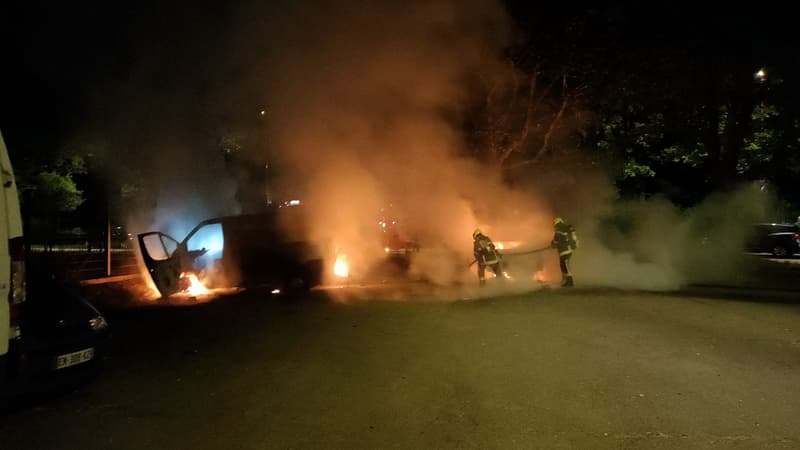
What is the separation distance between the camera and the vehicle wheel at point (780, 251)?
831 inches

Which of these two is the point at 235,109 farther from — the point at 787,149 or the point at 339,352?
the point at 787,149

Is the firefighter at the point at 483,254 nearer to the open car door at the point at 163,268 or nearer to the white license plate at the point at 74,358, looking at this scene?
the open car door at the point at 163,268

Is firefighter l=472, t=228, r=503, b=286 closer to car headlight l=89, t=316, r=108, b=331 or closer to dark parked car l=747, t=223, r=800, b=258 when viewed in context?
car headlight l=89, t=316, r=108, b=331

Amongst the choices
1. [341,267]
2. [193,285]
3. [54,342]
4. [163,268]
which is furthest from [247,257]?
[54,342]

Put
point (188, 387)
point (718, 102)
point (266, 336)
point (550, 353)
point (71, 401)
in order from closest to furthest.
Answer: point (71, 401), point (188, 387), point (550, 353), point (266, 336), point (718, 102)

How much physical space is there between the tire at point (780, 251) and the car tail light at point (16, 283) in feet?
77.1

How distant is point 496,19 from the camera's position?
13.2m

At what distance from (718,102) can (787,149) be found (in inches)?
151

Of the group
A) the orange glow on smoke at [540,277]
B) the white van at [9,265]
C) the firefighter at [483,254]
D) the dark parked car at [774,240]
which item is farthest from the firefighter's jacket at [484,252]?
the dark parked car at [774,240]

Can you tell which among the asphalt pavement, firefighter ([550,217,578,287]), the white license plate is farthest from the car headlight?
firefighter ([550,217,578,287])

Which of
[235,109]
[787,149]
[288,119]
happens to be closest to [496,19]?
[288,119]

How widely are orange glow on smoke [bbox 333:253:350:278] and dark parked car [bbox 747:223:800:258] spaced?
50.4ft

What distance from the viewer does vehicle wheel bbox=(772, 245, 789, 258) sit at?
21.1 meters

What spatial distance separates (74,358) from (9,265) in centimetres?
128
